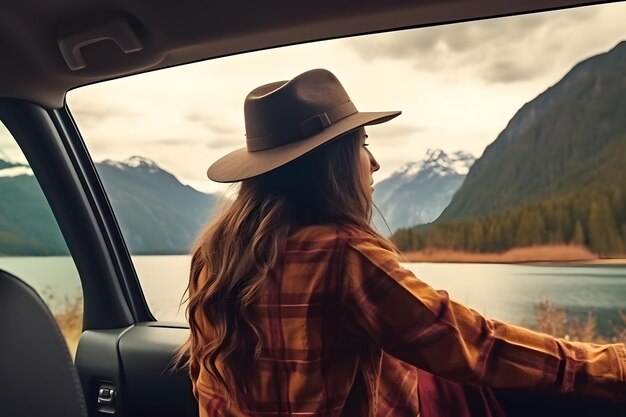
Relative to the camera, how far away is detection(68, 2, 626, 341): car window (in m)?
1.70

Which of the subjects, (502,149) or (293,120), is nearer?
(293,120)

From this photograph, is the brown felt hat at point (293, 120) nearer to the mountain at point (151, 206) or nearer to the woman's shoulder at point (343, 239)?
the woman's shoulder at point (343, 239)

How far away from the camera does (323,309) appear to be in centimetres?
131

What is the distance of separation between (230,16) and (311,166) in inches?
21.6

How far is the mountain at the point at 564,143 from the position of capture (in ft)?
5.57

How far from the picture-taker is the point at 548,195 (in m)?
1.76

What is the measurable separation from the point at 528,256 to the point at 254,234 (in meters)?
0.75

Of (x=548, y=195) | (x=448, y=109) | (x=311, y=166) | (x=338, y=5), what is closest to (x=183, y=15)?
(x=338, y=5)

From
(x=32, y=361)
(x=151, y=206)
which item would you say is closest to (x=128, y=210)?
(x=151, y=206)

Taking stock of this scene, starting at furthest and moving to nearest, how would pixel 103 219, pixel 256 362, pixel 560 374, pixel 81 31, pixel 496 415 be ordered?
pixel 103 219
pixel 81 31
pixel 496 415
pixel 256 362
pixel 560 374

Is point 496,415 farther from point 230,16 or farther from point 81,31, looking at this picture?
point 81,31

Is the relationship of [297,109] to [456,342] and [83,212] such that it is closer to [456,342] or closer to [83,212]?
[456,342]

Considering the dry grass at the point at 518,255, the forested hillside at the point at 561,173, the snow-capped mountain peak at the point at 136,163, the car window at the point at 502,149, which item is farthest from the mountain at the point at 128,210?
the forested hillside at the point at 561,173

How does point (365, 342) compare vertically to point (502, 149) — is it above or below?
below
